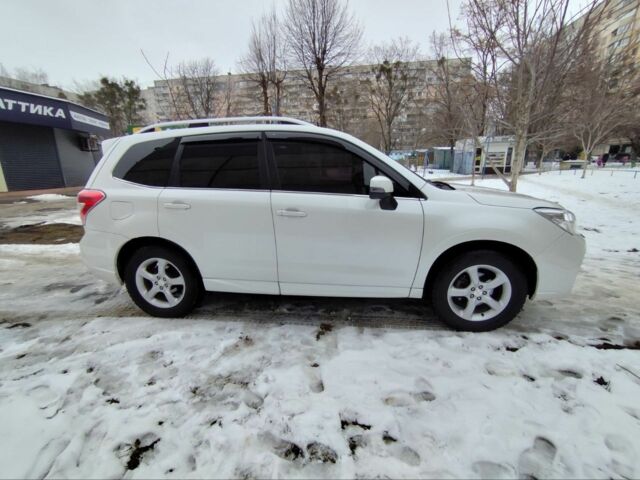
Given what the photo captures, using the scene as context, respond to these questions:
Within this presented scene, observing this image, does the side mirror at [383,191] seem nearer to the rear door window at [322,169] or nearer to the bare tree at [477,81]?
the rear door window at [322,169]

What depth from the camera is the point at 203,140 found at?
2846 millimetres

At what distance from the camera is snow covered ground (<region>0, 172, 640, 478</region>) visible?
164 centimetres

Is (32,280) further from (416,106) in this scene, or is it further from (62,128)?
(416,106)

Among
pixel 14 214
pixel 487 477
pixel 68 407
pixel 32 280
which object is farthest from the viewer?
pixel 14 214

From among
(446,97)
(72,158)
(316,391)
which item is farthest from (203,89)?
(316,391)

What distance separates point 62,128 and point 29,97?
1928 mm

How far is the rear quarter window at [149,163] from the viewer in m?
2.87

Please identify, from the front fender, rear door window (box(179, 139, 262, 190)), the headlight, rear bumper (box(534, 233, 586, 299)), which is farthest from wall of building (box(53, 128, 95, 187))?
rear bumper (box(534, 233, 586, 299))

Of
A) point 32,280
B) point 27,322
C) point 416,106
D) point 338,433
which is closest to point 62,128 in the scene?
point 32,280

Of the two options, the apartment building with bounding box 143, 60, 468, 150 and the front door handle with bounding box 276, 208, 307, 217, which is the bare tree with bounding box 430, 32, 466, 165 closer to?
the apartment building with bounding box 143, 60, 468, 150

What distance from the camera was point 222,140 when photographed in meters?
2.83

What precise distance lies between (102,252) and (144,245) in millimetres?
422

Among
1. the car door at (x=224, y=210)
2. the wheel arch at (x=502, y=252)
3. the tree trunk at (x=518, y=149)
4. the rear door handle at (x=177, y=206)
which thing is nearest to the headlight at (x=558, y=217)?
the wheel arch at (x=502, y=252)

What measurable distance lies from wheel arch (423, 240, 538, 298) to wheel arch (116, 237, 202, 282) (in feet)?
7.42
